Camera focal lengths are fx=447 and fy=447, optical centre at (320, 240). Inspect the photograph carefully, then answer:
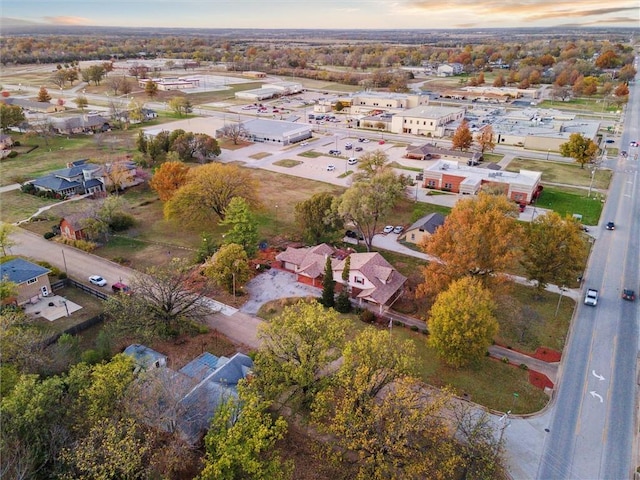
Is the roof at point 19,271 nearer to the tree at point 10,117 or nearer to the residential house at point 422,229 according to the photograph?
the residential house at point 422,229

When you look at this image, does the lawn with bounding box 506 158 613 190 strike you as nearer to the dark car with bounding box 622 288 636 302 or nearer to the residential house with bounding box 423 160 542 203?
the residential house with bounding box 423 160 542 203

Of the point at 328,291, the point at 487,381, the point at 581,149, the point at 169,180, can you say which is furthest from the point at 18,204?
the point at 581,149

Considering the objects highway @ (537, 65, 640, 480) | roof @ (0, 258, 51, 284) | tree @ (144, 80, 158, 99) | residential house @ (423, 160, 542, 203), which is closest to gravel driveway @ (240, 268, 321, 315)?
roof @ (0, 258, 51, 284)

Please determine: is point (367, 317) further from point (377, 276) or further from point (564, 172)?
point (564, 172)

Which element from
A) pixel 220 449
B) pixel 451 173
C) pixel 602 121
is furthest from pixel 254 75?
pixel 220 449

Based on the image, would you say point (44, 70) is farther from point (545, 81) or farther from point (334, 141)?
point (545, 81)
